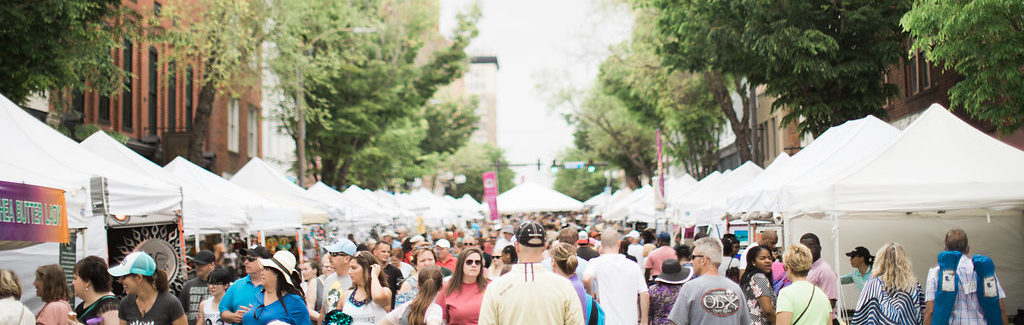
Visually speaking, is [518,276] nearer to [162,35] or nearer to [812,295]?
[812,295]

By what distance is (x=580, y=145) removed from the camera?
65.6m

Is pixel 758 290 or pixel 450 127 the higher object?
pixel 450 127

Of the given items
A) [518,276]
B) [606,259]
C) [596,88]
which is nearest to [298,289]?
[518,276]

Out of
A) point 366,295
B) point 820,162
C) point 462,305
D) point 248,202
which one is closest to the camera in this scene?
point 462,305

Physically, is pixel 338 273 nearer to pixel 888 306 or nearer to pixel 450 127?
pixel 888 306

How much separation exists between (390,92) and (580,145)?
31.9m

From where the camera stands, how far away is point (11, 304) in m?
6.26

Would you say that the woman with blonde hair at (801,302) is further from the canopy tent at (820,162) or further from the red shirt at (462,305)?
the canopy tent at (820,162)

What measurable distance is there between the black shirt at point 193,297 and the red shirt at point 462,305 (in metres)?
4.03

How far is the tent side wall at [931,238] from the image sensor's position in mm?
13336

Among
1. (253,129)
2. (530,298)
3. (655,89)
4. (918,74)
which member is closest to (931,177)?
(530,298)

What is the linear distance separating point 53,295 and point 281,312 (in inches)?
63.8

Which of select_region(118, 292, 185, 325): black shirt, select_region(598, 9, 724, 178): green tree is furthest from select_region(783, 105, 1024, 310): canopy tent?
select_region(598, 9, 724, 178): green tree

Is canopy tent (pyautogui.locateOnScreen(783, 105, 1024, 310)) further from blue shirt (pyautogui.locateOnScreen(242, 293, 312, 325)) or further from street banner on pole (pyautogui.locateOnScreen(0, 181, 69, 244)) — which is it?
street banner on pole (pyautogui.locateOnScreen(0, 181, 69, 244))
